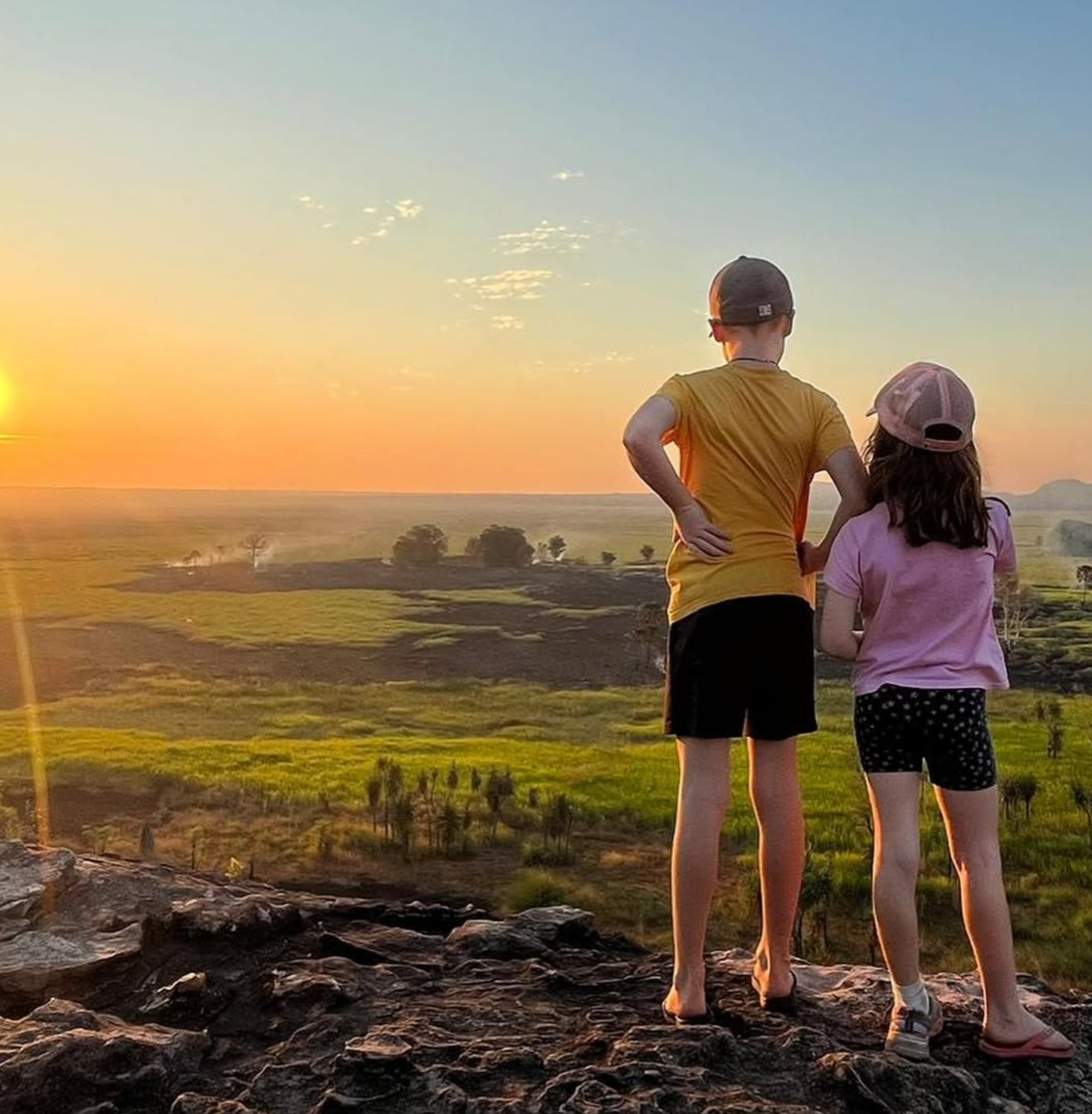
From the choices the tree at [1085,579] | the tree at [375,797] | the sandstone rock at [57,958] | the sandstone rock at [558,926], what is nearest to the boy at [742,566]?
the sandstone rock at [558,926]

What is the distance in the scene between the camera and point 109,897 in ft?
15.4

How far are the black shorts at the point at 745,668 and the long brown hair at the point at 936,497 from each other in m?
0.39

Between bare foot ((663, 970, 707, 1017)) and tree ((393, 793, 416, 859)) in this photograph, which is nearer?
bare foot ((663, 970, 707, 1017))

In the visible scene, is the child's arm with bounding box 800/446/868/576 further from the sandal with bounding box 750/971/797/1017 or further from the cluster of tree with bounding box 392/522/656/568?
the cluster of tree with bounding box 392/522/656/568

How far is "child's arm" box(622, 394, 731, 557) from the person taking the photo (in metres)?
3.12

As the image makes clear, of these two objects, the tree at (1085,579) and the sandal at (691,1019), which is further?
the tree at (1085,579)

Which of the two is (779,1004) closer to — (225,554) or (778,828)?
(778,828)

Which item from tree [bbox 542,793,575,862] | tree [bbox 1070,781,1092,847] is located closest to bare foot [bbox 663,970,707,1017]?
tree [bbox 542,793,575,862]

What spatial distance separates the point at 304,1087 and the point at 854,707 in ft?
6.12

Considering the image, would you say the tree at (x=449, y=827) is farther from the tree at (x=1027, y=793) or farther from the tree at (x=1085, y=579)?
the tree at (x=1085, y=579)

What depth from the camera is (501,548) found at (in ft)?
221

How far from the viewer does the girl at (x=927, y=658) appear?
10.1 ft

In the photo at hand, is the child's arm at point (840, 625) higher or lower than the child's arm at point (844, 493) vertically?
lower

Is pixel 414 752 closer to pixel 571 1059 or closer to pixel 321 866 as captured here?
pixel 321 866
